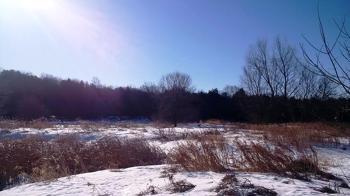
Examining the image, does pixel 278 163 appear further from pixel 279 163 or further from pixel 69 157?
pixel 69 157

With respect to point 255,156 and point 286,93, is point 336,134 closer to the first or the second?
point 255,156

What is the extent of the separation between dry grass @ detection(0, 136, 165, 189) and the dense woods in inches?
1131

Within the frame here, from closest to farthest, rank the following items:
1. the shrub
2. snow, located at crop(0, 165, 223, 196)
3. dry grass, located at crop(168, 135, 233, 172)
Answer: snow, located at crop(0, 165, 223, 196) < the shrub < dry grass, located at crop(168, 135, 233, 172)

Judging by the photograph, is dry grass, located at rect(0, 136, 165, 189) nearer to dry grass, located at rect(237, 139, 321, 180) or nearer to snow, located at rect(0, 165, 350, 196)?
snow, located at rect(0, 165, 350, 196)

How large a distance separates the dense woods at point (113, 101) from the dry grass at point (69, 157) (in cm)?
2872

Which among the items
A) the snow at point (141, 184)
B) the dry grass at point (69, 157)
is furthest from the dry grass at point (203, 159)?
the dry grass at point (69, 157)

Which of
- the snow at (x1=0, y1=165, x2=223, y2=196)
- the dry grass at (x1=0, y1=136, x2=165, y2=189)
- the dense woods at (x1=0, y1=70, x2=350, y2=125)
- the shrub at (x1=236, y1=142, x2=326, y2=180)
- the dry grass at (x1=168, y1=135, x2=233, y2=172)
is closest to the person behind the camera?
the snow at (x1=0, y1=165, x2=223, y2=196)

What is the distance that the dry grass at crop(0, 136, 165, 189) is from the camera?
27.8 ft

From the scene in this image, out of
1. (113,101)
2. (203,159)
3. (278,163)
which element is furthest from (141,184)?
(113,101)

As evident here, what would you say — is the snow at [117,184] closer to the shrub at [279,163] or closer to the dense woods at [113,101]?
the shrub at [279,163]

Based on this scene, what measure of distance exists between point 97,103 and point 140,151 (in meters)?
A: 60.5

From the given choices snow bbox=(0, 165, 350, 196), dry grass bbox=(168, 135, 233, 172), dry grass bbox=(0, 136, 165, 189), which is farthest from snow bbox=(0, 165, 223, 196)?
dry grass bbox=(0, 136, 165, 189)

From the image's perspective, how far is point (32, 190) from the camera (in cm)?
598

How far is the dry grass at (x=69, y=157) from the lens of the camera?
27.8 ft
